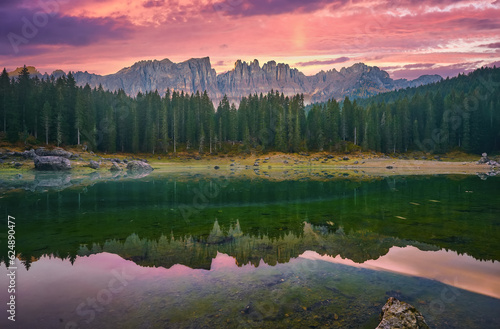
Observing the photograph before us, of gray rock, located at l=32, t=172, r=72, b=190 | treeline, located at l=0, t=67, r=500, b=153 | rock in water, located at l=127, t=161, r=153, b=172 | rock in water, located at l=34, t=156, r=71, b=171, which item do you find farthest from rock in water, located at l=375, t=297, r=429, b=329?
treeline, located at l=0, t=67, r=500, b=153

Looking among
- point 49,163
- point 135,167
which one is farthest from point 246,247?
point 135,167

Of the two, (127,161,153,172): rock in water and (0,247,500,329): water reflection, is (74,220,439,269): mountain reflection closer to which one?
(0,247,500,329): water reflection

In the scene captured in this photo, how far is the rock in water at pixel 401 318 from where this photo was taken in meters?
7.09

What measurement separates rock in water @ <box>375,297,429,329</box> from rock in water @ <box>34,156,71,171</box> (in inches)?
2595

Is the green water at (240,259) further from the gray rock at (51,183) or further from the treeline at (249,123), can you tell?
the treeline at (249,123)

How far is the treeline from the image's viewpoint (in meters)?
87.4

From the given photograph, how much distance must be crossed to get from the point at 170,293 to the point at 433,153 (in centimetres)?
11259

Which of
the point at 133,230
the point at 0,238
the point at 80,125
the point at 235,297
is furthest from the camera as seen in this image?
the point at 80,125

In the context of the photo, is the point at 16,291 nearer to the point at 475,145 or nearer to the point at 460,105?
the point at 475,145

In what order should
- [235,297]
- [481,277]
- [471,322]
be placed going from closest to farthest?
1. [471,322]
2. [235,297]
3. [481,277]

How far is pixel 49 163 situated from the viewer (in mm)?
57438

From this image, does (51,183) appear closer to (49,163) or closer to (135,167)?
(49,163)

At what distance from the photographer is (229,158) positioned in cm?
9956

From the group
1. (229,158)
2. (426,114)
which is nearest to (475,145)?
(426,114)
